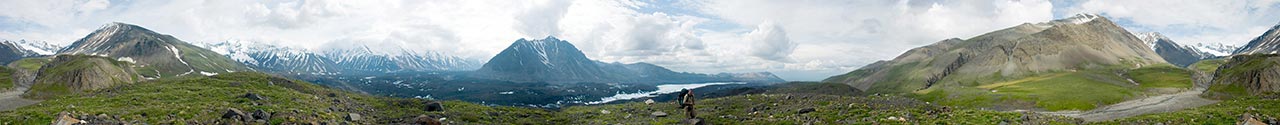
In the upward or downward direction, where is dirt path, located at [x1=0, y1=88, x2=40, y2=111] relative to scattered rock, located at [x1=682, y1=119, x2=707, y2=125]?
upward

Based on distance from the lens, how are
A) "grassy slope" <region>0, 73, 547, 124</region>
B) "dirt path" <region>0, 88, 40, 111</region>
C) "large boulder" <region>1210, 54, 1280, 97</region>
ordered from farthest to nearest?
1. "large boulder" <region>1210, 54, 1280, 97</region>
2. "dirt path" <region>0, 88, 40, 111</region>
3. "grassy slope" <region>0, 73, 547, 124</region>

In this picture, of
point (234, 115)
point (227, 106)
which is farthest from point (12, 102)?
point (234, 115)

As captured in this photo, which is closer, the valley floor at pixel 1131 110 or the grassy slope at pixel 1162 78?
the valley floor at pixel 1131 110

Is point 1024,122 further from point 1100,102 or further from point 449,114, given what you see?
point 1100,102

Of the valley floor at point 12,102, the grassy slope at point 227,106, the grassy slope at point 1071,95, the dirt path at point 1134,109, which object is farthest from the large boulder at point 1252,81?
the valley floor at point 12,102

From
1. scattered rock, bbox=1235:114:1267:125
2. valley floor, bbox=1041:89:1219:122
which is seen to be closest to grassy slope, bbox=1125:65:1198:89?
valley floor, bbox=1041:89:1219:122

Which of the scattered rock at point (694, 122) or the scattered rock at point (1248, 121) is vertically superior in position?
the scattered rock at point (1248, 121)

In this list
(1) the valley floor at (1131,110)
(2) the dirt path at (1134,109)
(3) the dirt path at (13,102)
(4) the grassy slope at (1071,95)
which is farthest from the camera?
(4) the grassy slope at (1071,95)

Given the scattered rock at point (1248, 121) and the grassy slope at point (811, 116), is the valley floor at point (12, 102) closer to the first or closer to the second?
the grassy slope at point (811, 116)

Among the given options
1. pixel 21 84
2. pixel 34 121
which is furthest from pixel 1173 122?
pixel 21 84

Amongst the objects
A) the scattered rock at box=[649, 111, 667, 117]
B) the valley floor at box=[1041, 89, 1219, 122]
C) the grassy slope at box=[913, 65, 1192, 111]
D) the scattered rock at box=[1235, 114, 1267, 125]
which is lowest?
the scattered rock at box=[649, 111, 667, 117]

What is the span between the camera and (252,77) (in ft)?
370

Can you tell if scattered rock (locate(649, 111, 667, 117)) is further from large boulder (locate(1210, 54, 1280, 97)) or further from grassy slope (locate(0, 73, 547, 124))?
large boulder (locate(1210, 54, 1280, 97))

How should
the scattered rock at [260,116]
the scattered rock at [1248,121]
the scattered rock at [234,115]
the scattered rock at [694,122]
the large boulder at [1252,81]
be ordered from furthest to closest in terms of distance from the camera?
the large boulder at [1252,81] < the scattered rock at [694,122] < the scattered rock at [260,116] < the scattered rock at [234,115] < the scattered rock at [1248,121]
